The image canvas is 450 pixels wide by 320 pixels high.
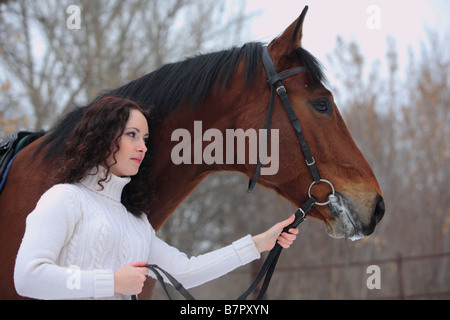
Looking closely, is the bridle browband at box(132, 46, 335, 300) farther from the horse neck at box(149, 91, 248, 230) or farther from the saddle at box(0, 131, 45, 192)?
the saddle at box(0, 131, 45, 192)

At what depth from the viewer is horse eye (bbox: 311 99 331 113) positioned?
7.32 feet

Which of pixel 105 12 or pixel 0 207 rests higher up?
pixel 105 12

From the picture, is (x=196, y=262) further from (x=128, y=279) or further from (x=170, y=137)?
(x=170, y=137)

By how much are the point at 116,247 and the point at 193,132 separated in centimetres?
87

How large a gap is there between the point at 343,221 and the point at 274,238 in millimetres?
347

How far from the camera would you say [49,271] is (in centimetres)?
134

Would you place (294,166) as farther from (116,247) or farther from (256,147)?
(116,247)

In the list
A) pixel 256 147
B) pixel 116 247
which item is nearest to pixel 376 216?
pixel 256 147

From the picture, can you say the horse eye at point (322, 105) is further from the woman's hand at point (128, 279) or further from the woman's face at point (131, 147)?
the woman's hand at point (128, 279)

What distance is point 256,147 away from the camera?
7.28ft

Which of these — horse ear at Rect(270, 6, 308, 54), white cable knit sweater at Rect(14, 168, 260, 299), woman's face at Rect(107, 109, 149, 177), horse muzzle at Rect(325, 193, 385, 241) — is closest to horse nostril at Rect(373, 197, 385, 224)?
horse muzzle at Rect(325, 193, 385, 241)

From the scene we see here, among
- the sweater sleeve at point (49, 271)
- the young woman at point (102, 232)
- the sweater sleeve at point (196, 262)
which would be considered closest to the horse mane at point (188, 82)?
the young woman at point (102, 232)

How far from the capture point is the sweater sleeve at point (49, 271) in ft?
4.39

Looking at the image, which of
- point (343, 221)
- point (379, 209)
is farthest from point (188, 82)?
point (379, 209)
